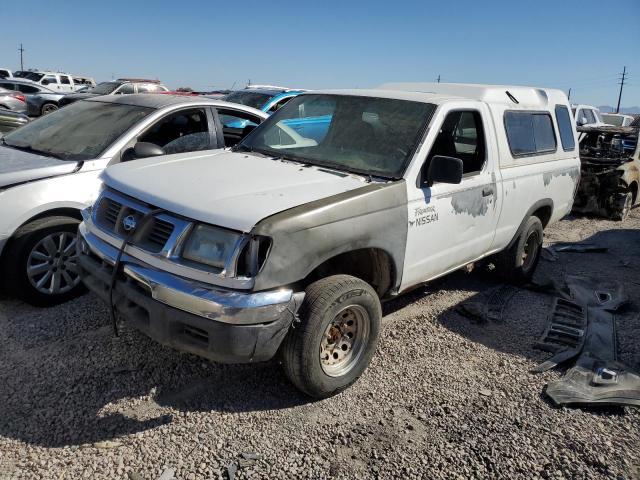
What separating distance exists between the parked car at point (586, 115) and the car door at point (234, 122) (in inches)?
475

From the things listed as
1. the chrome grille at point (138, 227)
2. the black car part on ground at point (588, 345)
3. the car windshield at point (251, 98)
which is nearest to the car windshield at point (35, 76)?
the car windshield at point (251, 98)

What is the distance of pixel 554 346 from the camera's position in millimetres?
4254

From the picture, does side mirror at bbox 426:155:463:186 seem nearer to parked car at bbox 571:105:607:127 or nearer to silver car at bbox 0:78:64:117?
parked car at bbox 571:105:607:127

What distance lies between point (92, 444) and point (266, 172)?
1943 mm

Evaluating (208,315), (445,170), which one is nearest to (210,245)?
(208,315)

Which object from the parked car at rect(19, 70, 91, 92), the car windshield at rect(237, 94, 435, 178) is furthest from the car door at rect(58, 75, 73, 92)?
the car windshield at rect(237, 94, 435, 178)

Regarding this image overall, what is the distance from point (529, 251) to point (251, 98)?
7351mm

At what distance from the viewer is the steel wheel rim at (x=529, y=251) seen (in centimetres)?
556

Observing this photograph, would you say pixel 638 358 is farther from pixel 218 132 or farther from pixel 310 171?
pixel 218 132

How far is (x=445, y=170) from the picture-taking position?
11.8ft

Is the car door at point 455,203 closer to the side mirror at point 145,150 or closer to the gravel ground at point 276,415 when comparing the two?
the gravel ground at point 276,415

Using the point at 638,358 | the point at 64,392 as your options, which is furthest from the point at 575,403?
the point at 64,392

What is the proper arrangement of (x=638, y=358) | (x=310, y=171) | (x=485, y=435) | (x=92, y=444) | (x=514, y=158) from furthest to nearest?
1. (x=514, y=158)
2. (x=638, y=358)
3. (x=310, y=171)
4. (x=485, y=435)
5. (x=92, y=444)

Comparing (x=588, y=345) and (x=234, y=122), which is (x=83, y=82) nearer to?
(x=234, y=122)
